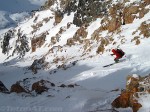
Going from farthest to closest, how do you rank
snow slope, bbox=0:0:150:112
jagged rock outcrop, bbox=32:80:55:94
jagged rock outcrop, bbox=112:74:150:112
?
jagged rock outcrop, bbox=32:80:55:94, snow slope, bbox=0:0:150:112, jagged rock outcrop, bbox=112:74:150:112

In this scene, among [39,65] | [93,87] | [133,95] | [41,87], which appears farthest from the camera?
[39,65]

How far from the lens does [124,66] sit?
24.0 m

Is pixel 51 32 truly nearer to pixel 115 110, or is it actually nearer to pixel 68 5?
pixel 68 5

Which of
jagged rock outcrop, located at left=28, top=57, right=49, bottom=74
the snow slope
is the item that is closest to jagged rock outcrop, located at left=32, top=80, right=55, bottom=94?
the snow slope

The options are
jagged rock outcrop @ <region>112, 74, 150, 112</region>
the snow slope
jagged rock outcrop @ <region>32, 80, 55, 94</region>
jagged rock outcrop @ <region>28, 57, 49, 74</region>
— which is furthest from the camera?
jagged rock outcrop @ <region>28, 57, 49, 74</region>

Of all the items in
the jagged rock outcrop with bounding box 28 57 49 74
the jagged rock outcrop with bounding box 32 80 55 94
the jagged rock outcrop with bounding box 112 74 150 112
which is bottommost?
the jagged rock outcrop with bounding box 112 74 150 112

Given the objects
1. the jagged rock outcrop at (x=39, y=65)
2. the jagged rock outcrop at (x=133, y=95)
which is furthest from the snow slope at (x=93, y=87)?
the jagged rock outcrop at (x=39, y=65)

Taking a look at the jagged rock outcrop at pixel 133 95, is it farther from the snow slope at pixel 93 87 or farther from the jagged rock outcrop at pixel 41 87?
the jagged rock outcrop at pixel 41 87

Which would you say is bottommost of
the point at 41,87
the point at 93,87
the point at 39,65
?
the point at 93,87

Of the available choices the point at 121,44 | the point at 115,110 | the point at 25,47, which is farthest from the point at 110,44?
the point at 25,47

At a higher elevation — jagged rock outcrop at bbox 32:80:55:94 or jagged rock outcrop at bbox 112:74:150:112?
jagged rock outcrop at bbox 32:80:55:94

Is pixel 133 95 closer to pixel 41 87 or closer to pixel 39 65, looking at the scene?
pixel 41 87

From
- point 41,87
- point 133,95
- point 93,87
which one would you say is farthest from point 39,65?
point 133,95

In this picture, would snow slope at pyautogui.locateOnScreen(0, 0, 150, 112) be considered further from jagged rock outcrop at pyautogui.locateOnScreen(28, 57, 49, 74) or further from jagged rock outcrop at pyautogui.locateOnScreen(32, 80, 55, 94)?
jagged rock outcrop at pyautogui.locateOnScreen(28, 57, 49, 74)
